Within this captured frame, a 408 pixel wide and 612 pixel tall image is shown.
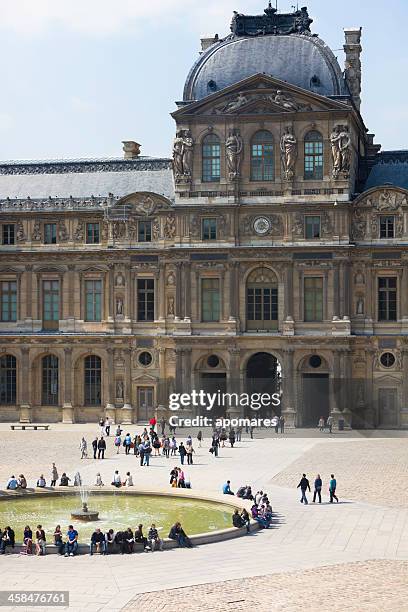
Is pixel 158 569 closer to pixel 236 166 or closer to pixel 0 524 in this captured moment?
pixel 0 524

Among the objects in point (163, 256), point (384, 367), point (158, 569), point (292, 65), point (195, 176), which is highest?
point (292, 65)

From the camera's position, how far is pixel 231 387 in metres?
83.6

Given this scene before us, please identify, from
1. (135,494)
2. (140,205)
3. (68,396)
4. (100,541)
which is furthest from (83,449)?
(100,541)

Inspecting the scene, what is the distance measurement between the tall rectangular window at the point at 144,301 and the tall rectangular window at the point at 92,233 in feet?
14.6

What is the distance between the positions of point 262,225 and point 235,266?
3.46m

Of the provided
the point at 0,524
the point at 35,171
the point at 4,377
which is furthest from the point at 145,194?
the point at 0,524

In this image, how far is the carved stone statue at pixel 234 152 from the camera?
83.9m

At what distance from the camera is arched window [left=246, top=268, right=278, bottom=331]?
84.1 metres

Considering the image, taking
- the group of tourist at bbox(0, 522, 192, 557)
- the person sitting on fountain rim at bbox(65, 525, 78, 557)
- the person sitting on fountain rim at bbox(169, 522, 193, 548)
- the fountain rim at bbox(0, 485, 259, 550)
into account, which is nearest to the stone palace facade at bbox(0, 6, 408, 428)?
the fountain rim at bbox(0, 485, 259, 550)

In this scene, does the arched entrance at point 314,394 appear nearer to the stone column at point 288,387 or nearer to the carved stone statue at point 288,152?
the stone column at point 288,387

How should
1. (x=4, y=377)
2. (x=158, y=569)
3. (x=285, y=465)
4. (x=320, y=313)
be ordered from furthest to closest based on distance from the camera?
(x=4, y=377) → (x=320, y=313) → (x=285, y=465) → (x=158, y=569)

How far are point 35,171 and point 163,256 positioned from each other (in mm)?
14375

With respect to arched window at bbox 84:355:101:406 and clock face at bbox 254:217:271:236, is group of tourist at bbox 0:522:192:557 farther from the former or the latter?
arched window at bbox 84:355:101:406

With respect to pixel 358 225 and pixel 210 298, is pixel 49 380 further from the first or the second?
pixel 358 225
